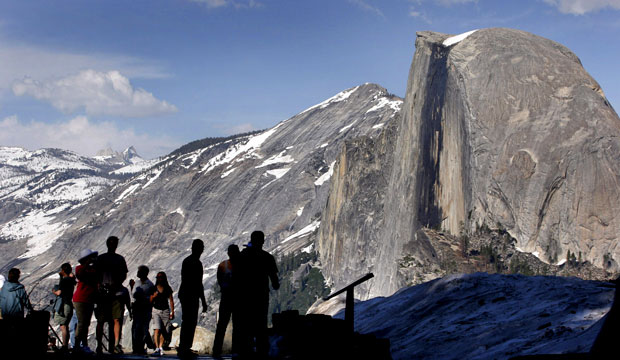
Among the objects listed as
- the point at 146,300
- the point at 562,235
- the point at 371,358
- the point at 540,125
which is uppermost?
the point at 540,125

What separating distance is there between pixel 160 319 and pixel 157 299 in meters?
0.47

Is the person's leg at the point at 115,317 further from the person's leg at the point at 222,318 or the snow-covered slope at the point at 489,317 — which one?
the snow-covered slope at the point at 489,317

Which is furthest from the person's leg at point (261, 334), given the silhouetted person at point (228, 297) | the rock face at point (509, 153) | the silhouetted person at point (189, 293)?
the rock face at point (509, 153)

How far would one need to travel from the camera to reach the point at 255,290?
11.8 meters

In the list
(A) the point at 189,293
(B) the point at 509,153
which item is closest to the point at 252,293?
(A) the point at 189,293

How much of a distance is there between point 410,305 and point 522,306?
132 inches

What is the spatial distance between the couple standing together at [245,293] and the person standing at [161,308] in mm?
2619

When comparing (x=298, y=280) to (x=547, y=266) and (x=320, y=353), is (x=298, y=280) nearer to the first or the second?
(x=547, y=266)

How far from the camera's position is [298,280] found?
15462cm

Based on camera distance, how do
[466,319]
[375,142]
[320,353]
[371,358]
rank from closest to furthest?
[371,358] → [320,353] → [466,319] → [375,142]

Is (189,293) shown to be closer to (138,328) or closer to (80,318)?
(80,318)

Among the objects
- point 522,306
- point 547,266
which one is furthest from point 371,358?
point 547,266

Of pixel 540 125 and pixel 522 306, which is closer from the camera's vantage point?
pixel 522 306

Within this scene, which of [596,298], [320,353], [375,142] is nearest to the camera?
[320,353]
